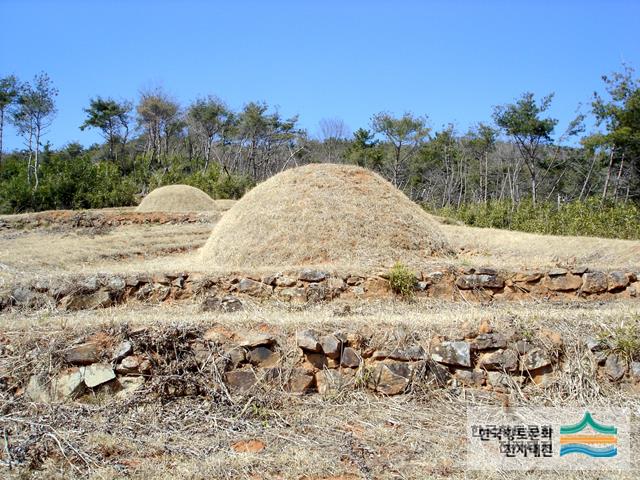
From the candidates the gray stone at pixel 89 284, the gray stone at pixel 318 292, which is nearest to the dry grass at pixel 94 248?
the gray stone at pixel 89 284

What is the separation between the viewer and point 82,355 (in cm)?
427

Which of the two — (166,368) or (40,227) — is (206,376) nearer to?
(166,368)

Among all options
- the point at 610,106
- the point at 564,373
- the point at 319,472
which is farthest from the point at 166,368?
the point at 610,106

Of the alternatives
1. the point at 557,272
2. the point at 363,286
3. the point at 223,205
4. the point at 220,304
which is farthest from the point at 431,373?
the point at 223,205

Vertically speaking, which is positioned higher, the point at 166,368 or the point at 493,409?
the point at 166,368

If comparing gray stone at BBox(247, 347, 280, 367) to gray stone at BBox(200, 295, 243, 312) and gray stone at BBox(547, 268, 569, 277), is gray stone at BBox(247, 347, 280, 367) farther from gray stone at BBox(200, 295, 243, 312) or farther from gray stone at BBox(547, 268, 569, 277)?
gray stone at BBox(547, 268, 569, 277)

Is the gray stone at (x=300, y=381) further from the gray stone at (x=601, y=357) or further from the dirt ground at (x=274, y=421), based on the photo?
the gray stone at (x=601, y=357)

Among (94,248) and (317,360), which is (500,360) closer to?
(317,360)

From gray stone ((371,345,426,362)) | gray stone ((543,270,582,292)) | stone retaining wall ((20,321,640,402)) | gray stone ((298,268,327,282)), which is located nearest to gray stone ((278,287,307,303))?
gray stone ((298,268,327,282))

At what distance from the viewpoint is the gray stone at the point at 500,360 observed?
444 centimetres

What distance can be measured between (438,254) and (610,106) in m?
13.1

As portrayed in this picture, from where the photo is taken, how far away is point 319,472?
3.27 metres

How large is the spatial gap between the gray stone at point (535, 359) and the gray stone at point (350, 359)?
52.7 inches

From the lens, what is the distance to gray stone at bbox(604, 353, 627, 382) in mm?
4434
